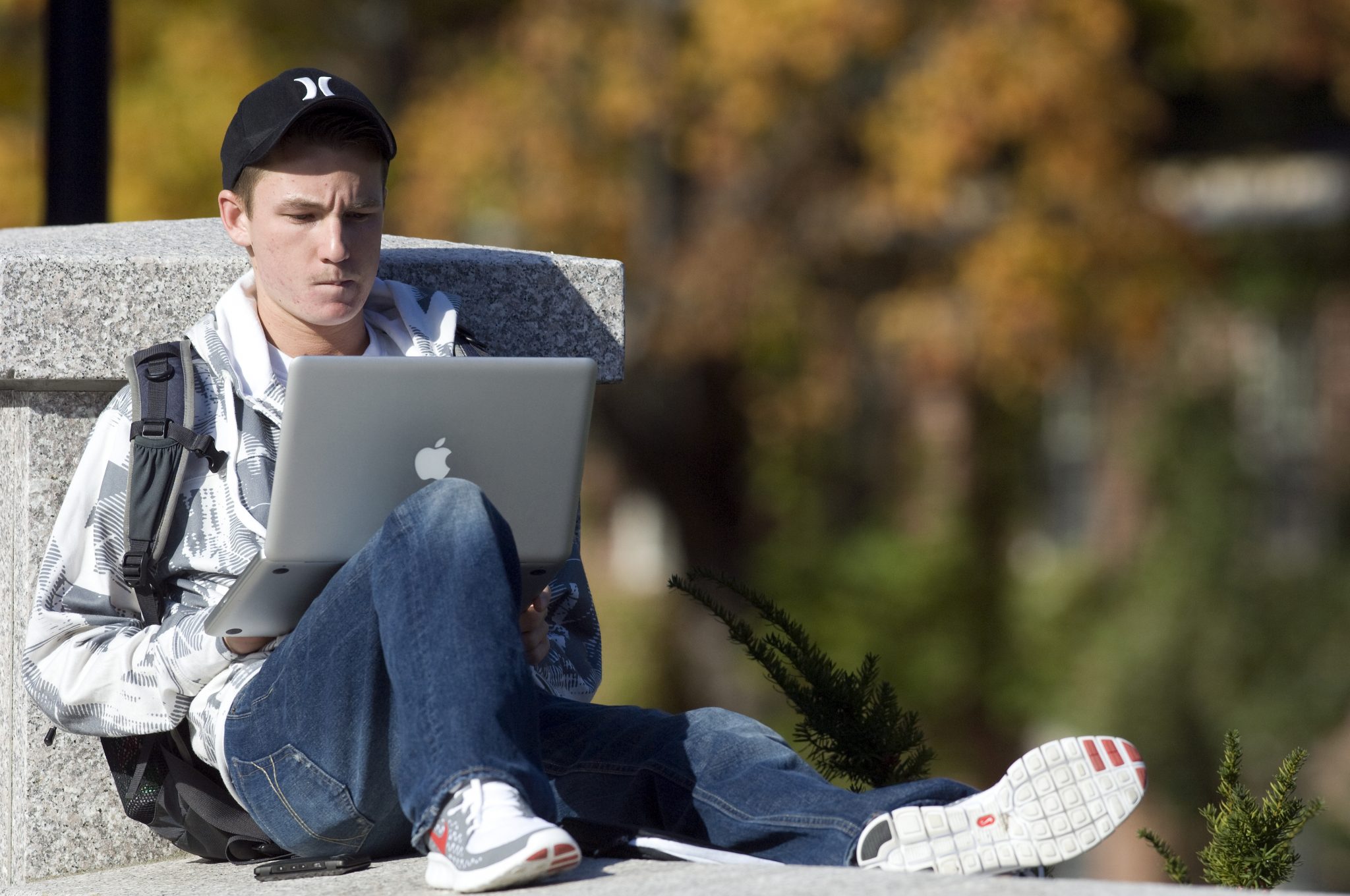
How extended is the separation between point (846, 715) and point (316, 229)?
4.56ft

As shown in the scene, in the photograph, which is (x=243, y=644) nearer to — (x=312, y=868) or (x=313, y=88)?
(x=312, y=868)

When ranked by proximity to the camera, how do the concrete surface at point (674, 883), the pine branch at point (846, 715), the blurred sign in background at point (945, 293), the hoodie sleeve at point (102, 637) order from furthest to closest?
the blurred sign in background at point (945, 293), the pine branch at point (846, 715), the hoodie sleeve at point (102, 637), the concrete surface at point (674, 883)

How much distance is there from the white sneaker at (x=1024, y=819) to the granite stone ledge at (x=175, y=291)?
1.45 m

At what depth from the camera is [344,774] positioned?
2715mm

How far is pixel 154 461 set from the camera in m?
2.87

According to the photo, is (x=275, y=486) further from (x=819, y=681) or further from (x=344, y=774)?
(x=819, y=681)

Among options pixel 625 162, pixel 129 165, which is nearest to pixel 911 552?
pixel 625 162

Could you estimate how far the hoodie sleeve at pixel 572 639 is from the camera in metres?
3.21

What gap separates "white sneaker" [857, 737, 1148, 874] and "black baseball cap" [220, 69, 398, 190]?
4.77ft

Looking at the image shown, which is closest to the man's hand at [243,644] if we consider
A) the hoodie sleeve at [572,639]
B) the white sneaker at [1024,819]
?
the hoodie sleeve at [572,639]

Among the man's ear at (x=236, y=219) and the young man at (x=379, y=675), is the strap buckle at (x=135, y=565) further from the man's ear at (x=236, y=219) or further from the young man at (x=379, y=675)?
the man's ear at (x=236, y=219)

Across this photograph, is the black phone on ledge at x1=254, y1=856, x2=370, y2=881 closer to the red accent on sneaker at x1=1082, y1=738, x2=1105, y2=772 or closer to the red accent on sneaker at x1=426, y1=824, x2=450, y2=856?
the red accent on sneaker at x1=426, y1=824, x2=450, y2=856

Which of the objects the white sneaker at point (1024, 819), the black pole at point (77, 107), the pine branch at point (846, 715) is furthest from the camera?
the black pole at point (77, 107)

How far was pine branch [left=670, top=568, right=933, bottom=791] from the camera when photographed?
3.38 metres
